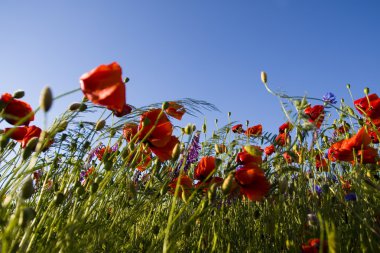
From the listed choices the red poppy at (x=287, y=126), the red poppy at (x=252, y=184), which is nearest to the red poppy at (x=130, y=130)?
the red poppy at (x=252, y=184)

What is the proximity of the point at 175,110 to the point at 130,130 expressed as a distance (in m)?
0.22

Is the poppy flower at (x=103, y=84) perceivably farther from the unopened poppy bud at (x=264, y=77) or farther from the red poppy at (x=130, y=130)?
the unopened poppy bud at (x=264, y=77)

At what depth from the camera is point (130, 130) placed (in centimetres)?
155

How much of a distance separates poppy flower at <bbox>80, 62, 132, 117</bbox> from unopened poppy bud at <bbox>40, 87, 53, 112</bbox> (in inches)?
6.5

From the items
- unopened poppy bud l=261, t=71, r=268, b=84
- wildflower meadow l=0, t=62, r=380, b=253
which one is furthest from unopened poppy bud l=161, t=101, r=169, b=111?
unopened poppy bud l=261, t=71, r=268, b=84

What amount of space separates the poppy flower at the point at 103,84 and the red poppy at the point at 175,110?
380 mm

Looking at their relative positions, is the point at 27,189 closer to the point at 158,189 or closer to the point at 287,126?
the point at 158,189

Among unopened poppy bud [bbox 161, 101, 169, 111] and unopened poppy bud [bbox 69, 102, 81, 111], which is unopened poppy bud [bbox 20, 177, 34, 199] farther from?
unopened poppy bud [bbox 161, 101, 169, 111]

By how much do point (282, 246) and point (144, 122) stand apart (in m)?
0.96

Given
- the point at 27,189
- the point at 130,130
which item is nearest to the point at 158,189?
the point at 130,130

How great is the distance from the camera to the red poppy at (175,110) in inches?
57.6

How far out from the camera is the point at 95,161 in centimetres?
254

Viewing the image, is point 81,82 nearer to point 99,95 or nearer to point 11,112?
point 99,95

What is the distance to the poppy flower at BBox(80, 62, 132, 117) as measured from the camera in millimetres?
1050
